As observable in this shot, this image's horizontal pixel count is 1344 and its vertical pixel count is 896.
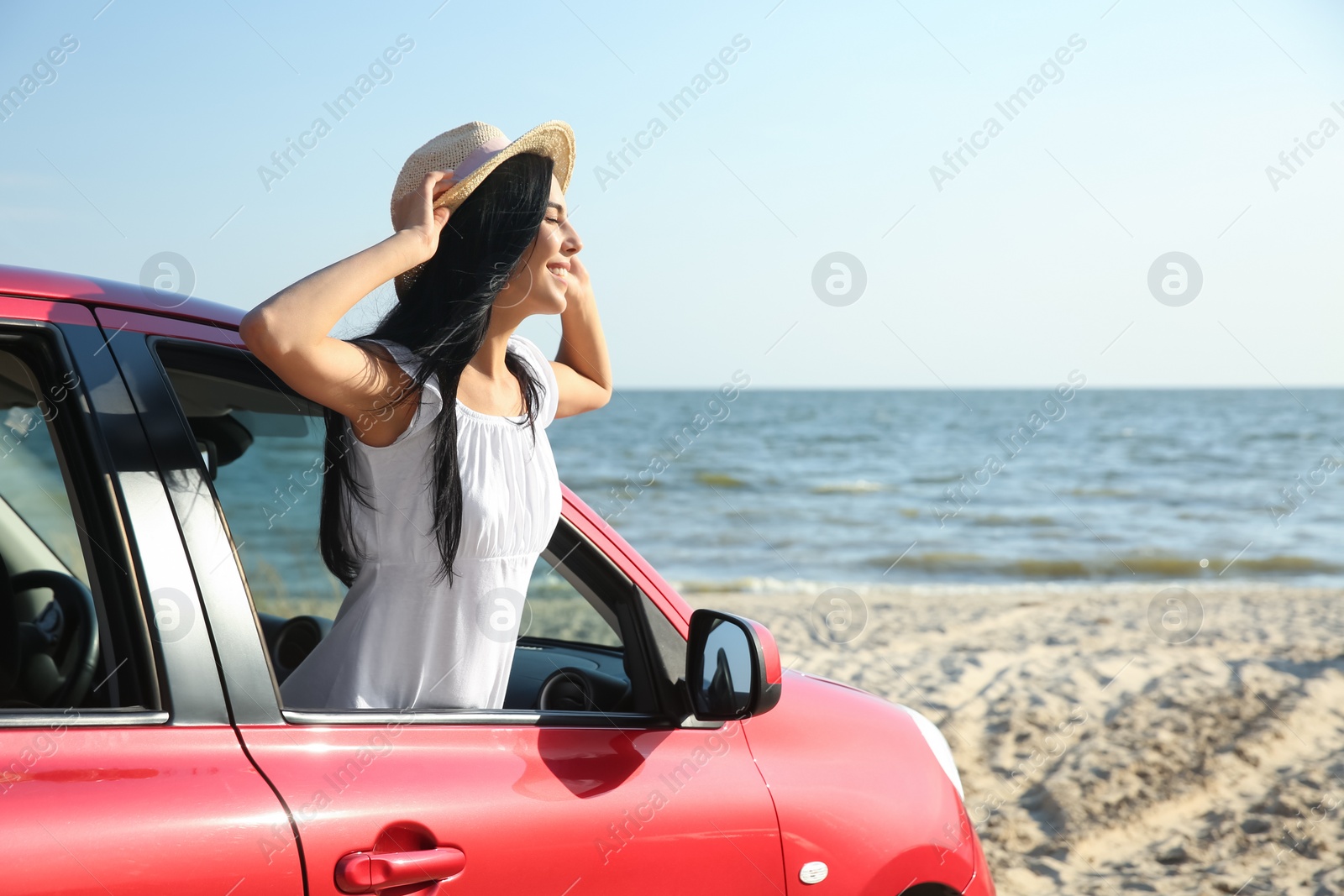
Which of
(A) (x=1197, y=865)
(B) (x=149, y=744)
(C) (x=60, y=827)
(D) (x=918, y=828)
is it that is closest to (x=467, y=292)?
(B) (x=149, y=744)

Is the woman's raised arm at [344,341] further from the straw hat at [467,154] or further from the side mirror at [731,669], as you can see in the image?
the side mirror at [731,669]

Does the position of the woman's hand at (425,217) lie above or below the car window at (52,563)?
above

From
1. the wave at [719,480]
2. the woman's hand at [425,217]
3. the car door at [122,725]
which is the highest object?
the woman's hand at [425,217]

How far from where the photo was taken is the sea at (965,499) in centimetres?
1412

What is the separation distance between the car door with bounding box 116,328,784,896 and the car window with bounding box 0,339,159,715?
4.1 inches

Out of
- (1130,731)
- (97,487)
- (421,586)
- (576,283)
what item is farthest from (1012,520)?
(97,487)

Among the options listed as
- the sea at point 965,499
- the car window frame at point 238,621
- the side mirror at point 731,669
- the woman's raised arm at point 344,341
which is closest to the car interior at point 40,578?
the car window frame at point 238,621

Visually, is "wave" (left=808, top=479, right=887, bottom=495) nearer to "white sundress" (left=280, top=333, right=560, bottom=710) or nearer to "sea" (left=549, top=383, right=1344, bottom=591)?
"sea" (left=549, top=383, right=1344, bottom=591)

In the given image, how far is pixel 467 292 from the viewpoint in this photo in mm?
1960

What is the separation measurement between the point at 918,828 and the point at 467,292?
1469 mm

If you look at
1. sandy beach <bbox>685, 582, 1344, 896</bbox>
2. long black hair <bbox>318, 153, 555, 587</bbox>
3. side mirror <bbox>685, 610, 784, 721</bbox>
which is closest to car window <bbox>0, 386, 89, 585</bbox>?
long black hair <bbox>318, 153, 555, 587</bbox>

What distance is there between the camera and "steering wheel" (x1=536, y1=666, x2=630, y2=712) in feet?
7.23

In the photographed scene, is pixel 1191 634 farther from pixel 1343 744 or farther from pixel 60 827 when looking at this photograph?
pixel 60 827

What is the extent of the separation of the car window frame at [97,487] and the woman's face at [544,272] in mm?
739
